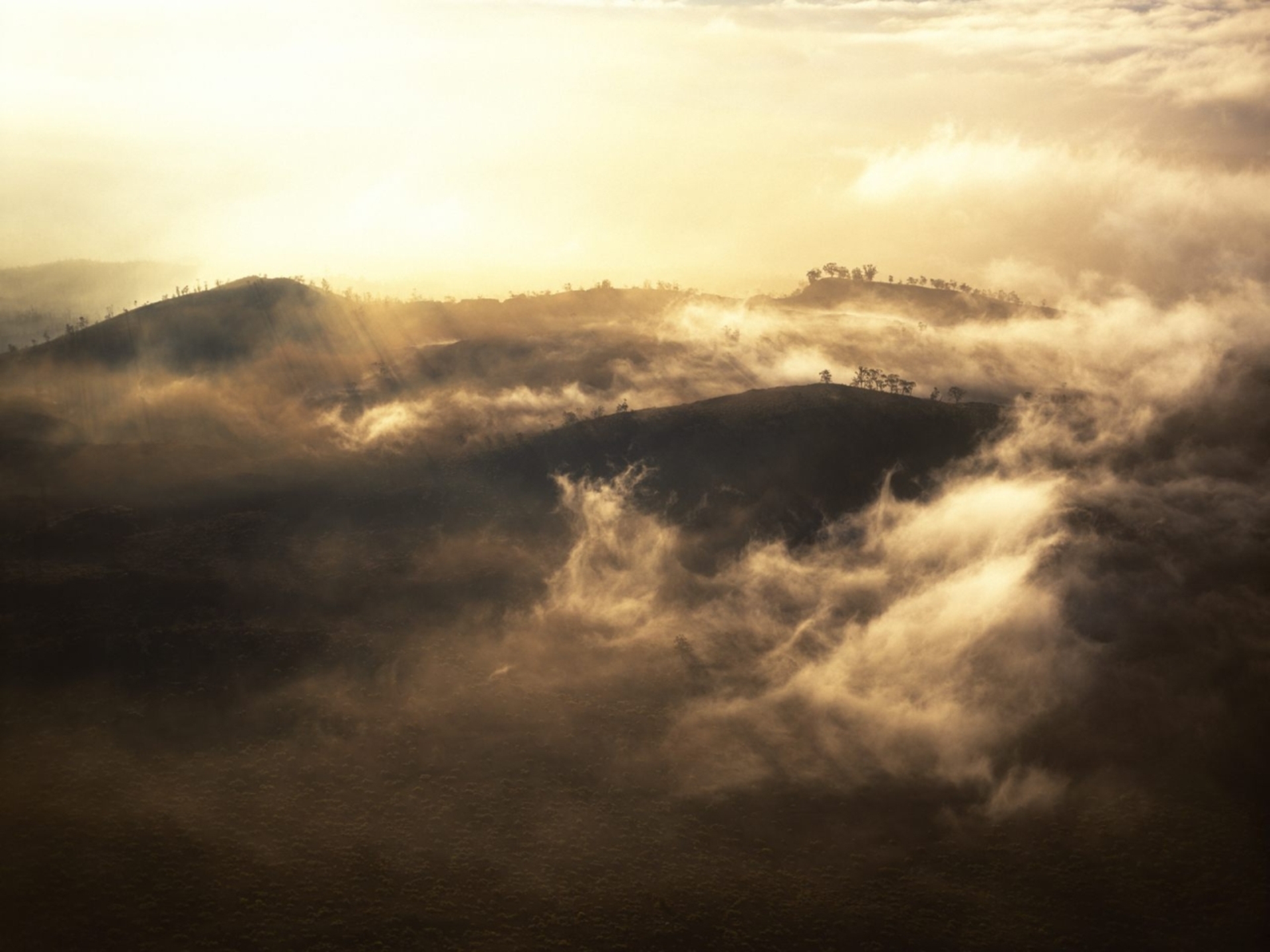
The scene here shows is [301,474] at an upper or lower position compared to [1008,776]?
upper

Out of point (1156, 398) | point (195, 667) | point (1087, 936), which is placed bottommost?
point (1087, 936)

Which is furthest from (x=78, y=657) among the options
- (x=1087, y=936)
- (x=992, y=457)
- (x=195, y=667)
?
(x=992, y=457)

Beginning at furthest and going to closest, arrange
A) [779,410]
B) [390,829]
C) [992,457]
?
[779,410], [992,457], [390,829]

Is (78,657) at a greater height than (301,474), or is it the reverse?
(301,474)

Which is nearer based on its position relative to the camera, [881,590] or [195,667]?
[195,667]

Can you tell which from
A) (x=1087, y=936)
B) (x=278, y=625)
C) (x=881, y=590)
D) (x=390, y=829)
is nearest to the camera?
(x=1087, y=936)

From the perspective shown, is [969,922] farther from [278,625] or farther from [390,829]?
[278,625]

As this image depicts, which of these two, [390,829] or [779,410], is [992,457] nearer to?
[779,410]

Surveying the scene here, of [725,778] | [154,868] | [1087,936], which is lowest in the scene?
[1087,936]

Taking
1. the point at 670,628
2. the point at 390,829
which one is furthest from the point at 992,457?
the point at 390,829
